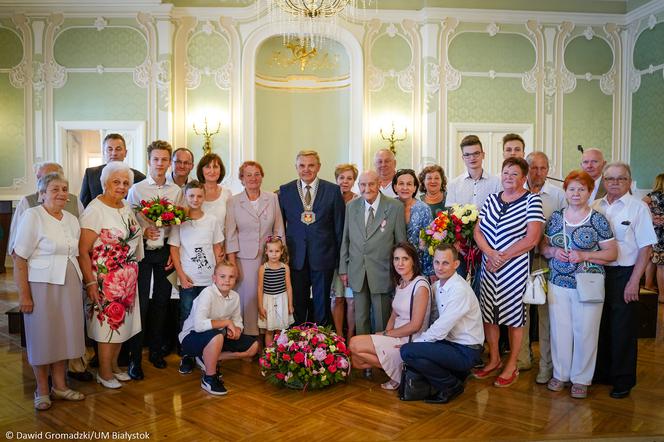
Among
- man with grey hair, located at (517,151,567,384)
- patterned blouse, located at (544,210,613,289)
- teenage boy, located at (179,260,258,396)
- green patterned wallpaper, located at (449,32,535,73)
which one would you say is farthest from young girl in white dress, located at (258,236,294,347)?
green patterned wallpaper, located at (449,32,535,73)

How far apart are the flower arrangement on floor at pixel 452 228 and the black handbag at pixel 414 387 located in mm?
827

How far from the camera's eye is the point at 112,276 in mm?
3574

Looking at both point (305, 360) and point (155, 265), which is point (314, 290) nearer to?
point (305, 360)

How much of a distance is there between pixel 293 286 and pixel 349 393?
1048mm

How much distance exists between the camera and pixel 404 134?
29.2 ft

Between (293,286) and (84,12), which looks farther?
(84,12)

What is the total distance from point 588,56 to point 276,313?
24.6 feet

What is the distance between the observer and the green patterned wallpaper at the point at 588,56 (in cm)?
903

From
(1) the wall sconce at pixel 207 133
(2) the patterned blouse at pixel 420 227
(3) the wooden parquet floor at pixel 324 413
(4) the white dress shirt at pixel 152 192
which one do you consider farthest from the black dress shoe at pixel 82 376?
(1) the wall sconce at pixel 207 133

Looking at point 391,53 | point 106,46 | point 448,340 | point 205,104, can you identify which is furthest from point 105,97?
point 448,340

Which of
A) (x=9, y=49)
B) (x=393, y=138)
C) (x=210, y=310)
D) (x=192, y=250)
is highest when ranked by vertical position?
(x=9, y=49)

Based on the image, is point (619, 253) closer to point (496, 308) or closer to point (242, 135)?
point (496, 308)

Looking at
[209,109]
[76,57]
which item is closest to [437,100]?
[209,109]

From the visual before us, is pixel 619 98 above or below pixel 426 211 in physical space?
above
